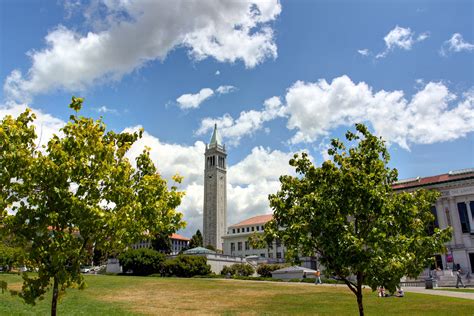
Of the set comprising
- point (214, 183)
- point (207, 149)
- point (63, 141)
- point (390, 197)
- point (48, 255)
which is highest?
point (207, 149)

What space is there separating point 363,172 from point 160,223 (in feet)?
24.3

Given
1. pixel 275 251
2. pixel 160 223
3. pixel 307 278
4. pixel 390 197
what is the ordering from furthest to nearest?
1. pixel 275 251
2. pixel 307 278
3. pixel 390 197
4. pixel 160 223

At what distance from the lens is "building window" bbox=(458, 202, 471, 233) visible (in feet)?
190

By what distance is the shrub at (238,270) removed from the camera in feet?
236

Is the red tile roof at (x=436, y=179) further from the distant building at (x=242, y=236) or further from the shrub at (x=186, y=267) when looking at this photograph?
the distant building at (x=242, y=236)

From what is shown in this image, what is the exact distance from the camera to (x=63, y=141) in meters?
12.0

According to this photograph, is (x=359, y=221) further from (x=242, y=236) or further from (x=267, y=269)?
(x=242, y=236)

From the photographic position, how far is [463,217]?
2306 inches

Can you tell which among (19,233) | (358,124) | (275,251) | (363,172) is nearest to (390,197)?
(363,172)

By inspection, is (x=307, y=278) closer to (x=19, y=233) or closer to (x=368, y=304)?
(x=368, y=304)

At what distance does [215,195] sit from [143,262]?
258 feet

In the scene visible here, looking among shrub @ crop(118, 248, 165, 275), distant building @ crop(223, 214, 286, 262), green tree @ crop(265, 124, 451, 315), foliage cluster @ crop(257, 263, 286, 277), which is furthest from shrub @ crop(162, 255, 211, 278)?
distant building @ crop(223, 214, 286, 262)

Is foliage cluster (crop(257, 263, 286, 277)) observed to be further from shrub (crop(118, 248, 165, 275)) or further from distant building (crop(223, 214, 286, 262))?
distant building (crop(223, 214, 286, 262))

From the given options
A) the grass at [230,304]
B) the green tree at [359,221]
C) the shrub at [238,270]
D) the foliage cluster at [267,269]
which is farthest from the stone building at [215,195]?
the green tree at [359,221]
